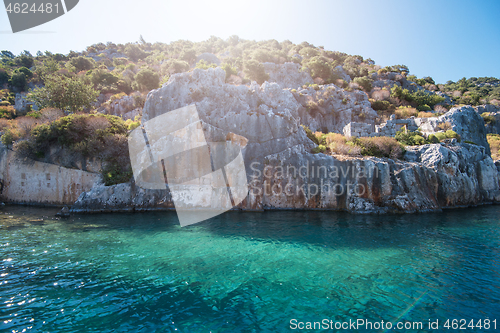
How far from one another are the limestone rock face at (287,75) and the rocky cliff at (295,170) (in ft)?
81.2

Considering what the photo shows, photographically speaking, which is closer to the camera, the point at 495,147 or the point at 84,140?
the point at 84,140

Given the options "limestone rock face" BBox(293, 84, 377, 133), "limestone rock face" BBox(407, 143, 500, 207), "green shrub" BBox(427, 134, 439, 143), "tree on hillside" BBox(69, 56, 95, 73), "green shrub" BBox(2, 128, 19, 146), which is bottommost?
"limestone rock face" BBox(407, 143, 500, 207)

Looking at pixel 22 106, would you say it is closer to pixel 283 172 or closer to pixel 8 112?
pixel 8 112

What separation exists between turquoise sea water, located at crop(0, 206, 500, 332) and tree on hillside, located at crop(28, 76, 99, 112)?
22385 mm

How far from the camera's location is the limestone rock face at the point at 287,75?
46562mm

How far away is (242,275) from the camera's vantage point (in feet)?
29.2

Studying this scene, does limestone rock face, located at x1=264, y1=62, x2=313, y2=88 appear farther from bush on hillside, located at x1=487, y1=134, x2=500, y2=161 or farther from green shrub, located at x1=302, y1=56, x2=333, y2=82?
bush on hillside, located at x1=487, y1=134, x2=500, y2=161

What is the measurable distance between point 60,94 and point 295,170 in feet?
115

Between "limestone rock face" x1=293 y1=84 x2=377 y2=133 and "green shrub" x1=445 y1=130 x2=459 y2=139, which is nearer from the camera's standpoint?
"green shrub" x1=445 y1=130 x2=459 y2=139

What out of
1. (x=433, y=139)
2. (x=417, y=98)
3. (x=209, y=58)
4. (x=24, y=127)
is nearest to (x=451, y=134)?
(x=433, y=139)

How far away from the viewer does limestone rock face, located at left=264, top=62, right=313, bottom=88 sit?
46562 millimetres

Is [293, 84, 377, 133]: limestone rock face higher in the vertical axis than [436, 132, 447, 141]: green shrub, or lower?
higher

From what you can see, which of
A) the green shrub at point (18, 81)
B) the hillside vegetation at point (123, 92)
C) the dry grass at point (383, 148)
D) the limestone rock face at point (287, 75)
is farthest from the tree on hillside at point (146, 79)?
the dry grass at point (383, 148)

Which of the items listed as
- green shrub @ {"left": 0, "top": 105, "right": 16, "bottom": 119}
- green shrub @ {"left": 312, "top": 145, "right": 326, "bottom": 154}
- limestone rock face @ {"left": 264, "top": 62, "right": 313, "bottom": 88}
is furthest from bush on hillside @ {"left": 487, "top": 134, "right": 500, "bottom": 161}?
green shrub @ {"left": 0, "top": 105, "right": 16, "bottom": 119}
